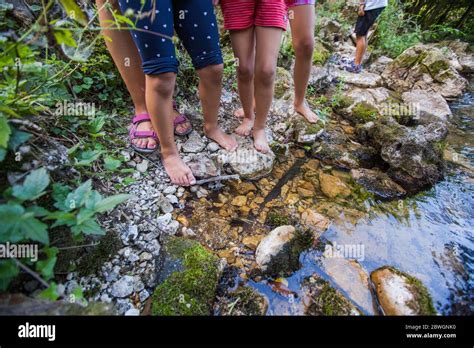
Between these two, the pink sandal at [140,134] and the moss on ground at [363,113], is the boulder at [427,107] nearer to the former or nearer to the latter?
the moss on ground at [363,113]

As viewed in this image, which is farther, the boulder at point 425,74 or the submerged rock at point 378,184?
the boulder at point 425,74

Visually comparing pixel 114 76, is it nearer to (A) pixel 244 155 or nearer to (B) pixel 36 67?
(B) pixel 36 67

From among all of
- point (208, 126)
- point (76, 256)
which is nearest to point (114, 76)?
point (208, 126)

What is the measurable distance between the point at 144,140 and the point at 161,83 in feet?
2.14

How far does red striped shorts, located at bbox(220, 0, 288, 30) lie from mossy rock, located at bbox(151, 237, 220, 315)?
5.29 feet

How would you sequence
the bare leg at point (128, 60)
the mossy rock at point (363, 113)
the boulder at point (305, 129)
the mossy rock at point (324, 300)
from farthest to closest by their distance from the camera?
the mossy rock at point (363, 113) → the boulder at point (305, 129) → the bare leg at point (128, 60) → the mossy rock at point (324, 300)

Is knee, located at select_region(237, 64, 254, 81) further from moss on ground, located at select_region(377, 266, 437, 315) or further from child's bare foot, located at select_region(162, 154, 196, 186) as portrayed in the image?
moss on ground, located at select_region(377, 266, 437, 315)

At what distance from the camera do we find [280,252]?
5.44 feet

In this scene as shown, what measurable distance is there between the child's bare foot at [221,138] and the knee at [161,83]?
2.43ft

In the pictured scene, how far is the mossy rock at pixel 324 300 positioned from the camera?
4.82 feet

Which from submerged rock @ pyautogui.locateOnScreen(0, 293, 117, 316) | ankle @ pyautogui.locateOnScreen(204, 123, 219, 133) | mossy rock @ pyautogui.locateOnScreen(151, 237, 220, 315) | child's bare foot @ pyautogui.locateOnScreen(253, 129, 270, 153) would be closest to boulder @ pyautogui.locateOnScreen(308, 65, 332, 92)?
child's bare foot @ pyautogui.locateOnScreen(253, 129, 270, 153)

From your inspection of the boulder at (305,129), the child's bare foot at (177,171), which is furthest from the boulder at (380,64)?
the child's bare foot at (177,171)

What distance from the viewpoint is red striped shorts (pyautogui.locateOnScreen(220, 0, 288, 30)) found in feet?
6.09
